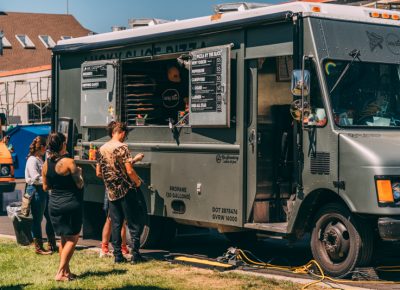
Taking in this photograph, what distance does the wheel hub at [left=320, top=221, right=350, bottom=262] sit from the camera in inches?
379

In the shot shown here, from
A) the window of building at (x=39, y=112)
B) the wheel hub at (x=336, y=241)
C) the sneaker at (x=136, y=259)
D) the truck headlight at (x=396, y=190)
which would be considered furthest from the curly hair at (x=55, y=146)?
the window of building at (x=39, y=112)

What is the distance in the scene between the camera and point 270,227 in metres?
10.4

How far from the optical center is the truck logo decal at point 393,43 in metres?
10.4

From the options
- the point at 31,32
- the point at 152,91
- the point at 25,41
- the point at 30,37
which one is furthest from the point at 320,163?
the point at 31,32

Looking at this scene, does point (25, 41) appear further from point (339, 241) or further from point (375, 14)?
point (339, 241)

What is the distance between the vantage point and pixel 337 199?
9.80 meters

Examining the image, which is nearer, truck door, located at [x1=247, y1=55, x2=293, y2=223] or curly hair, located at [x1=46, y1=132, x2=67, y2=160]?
curly hair, located at [x1=46, y1=132, x2=67, y2=160]

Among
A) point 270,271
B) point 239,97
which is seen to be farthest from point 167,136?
point 270,271

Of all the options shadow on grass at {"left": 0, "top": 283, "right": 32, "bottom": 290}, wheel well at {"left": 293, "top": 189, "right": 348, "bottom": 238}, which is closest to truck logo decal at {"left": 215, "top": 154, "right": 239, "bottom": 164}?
wheel well at {"left": 293, "top": 189, "right": 348, "bottom": 238}

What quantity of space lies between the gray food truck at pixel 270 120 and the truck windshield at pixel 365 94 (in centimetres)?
1

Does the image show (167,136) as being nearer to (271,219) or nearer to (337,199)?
(271,219)

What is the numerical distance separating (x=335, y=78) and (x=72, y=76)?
204 inches

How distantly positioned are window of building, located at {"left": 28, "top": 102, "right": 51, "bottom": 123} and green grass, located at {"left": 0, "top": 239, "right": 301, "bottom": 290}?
35472 mm

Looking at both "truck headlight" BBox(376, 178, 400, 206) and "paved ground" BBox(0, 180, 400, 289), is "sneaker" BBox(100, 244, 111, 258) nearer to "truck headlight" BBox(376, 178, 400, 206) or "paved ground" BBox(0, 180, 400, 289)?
"paved ground" BBox(0, 180, 400, 289)
